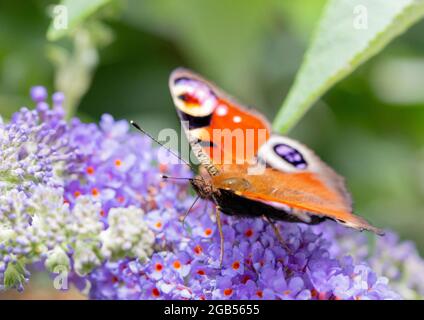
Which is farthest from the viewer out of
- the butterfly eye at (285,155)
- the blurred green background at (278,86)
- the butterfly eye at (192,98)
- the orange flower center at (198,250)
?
the blurred green background at (278,86)

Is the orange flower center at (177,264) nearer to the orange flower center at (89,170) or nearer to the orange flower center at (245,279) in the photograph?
the orange flower center at (245,279)

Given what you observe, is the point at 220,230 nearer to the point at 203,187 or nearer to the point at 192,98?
the point at 203,187

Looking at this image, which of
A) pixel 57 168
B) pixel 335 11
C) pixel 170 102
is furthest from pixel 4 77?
pixel 335 11

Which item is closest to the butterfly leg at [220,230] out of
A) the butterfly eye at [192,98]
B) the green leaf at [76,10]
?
the butterfly eye at [192,98]

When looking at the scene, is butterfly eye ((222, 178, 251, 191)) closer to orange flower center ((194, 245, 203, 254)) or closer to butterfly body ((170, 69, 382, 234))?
butterfly body ((170, 69, 382, 234))

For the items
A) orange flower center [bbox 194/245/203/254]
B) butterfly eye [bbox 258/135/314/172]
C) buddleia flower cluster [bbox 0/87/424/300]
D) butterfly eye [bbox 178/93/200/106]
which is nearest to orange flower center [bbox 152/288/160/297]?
buddleia flower cluster [bbox 0/87/424/300]
